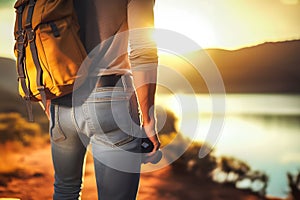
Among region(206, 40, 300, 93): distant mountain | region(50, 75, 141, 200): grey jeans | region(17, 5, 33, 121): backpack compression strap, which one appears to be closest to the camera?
region(50, 75, 141, 200): grey jeans

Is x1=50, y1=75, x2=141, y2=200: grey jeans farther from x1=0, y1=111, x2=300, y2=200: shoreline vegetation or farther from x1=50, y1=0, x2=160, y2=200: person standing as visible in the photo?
x1=0, y1=111, x2=300, y2=200: shoreline vegetation

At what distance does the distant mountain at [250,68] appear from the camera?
69.4 inches

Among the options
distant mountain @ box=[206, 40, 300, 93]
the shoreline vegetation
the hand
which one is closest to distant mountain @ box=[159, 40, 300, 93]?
distant mountain @ box=[206, 40, 300, 93]

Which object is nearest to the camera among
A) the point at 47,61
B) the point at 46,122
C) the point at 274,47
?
the point at 47,61

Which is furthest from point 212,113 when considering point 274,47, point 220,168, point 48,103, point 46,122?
point 48,103

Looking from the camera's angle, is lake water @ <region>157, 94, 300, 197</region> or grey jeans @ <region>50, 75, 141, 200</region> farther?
lake water @ <region>157, 94, 300, 197</region>

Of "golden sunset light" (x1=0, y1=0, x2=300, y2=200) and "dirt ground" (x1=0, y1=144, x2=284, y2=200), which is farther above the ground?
"golden sunset light" (x1=0, y1=0, x2=300, y2=200)

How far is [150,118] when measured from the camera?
1067mm

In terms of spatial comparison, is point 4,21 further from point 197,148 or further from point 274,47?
point 274,47

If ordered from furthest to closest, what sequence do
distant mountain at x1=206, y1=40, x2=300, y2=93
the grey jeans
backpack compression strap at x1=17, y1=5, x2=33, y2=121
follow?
distant mountain at x1=206, y1=40, x2=300, y2=93 → backpack compression strap at x1=17, y1=5, x2=33, y2=121 → the grey jeans

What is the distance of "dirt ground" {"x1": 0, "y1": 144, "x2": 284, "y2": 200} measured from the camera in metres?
1.84

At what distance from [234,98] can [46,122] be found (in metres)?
0.89

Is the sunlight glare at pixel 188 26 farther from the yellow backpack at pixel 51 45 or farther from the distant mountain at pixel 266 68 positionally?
the yellow backpack at pixel 51 45

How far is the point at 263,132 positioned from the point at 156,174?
0.51 meters
